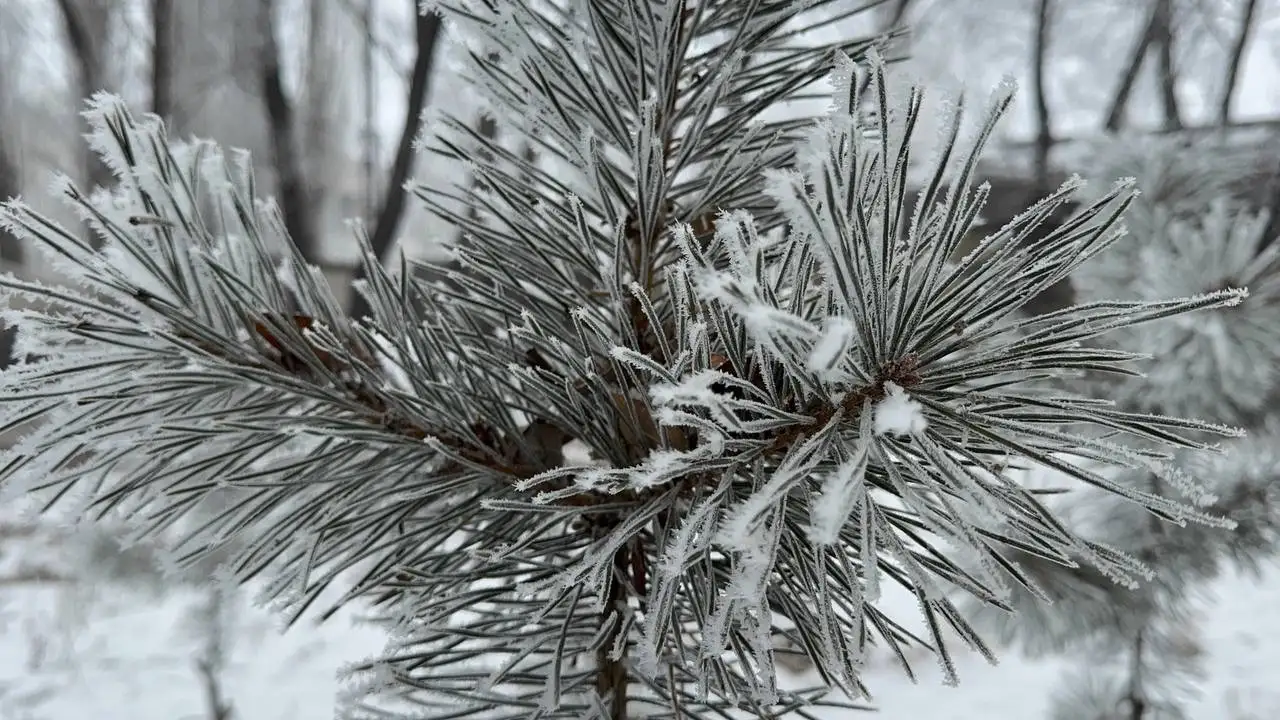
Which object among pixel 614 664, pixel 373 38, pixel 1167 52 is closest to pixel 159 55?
pixel 373 38

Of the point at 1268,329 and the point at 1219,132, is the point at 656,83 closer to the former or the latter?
the point at 1268,329

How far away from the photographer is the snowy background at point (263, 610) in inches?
76.1

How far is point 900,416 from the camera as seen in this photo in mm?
198

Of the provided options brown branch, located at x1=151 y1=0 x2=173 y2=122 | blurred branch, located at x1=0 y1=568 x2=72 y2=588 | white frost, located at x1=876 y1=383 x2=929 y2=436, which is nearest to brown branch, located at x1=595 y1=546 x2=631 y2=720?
white frost, located at x1=876 y1=383 x2=929 y2=436

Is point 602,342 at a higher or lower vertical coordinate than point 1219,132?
lower

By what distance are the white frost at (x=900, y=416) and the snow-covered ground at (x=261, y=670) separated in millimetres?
1866

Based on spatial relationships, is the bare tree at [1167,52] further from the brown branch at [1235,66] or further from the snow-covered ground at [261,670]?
the snow-covered ground at [261,670]

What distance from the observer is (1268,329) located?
68 cm

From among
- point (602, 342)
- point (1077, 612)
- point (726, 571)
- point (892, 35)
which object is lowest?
point (1077, 612)

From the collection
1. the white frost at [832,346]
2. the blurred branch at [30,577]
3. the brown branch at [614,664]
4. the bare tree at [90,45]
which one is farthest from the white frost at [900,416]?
the blurred branch at [30,577]

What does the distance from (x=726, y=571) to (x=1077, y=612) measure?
704 millimetres

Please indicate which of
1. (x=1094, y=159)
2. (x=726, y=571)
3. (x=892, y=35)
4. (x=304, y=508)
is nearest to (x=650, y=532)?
(x=726, y=571)

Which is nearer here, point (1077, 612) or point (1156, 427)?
point (1156, 427)

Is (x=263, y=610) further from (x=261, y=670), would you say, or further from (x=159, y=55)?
(x=159, y=55)
